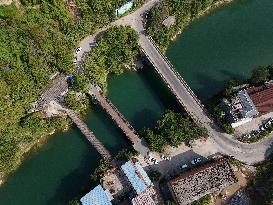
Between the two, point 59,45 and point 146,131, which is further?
point 59,45

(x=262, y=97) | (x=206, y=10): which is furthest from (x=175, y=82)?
(x=206, y=10)

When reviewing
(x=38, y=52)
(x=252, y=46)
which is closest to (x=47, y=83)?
(x=38, y=52)

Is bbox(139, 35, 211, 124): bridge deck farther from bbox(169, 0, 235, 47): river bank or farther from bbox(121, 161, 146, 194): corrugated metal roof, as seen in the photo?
bbox(121, 161, 146, 194): corrugated metal roof

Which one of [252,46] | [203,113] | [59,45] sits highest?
[59,45]

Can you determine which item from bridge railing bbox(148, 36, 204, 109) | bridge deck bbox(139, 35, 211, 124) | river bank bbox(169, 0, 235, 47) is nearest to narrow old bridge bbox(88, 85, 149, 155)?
bridge deck bbox(139, 35, 211, 124)

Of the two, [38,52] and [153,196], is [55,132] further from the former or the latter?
[153,196]

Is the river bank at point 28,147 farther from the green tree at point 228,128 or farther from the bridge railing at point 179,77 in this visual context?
the green tree at point 228,128

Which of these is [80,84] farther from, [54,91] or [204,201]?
[204,201]

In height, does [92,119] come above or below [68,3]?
below
